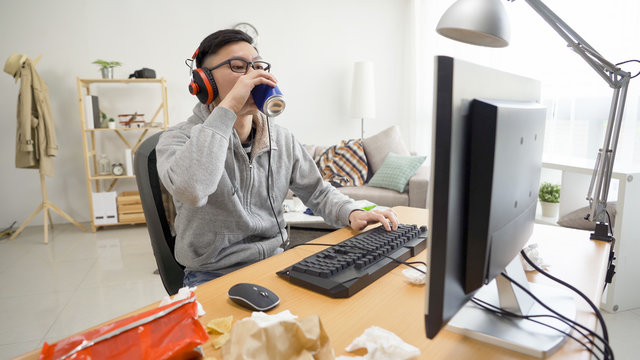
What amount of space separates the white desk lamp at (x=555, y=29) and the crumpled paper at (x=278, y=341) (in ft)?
2.34

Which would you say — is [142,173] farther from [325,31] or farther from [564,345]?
[325,31]

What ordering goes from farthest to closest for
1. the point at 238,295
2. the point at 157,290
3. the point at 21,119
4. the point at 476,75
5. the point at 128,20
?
the point at 128,20 < the point at 21,119 < the point at 157,290 < the point at 238,295 < the point at 476,75

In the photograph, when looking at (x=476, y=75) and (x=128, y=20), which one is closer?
(x=476, y=75)

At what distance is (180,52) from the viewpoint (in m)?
4.29

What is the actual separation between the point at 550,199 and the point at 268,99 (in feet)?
9.32

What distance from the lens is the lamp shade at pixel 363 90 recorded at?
4.26 metres

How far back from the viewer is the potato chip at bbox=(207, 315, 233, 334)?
65 centimetres

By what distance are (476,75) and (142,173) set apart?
94cm

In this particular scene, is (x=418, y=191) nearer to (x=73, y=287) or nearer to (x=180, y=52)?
(x=73, y=287)

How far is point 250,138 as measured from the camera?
129 centimetres

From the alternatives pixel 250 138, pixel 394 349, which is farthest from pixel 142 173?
pixel 394 349

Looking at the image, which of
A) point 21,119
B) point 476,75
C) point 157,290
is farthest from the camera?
point 21,119

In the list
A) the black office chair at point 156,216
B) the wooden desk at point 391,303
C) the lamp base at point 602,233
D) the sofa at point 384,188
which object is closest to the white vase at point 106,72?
the sofa at point 384,188

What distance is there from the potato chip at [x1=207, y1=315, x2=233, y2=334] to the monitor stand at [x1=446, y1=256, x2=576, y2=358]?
0.36 meters
